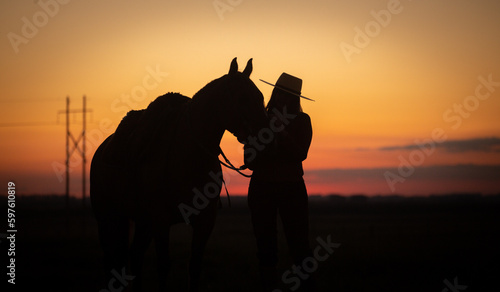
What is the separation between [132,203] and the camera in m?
6.35

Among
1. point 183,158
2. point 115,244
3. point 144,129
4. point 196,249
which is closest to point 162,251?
point 196,249

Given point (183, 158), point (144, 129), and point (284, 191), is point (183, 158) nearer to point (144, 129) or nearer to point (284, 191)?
point (144, 129)

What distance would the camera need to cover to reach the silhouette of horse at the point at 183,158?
17.4 feet

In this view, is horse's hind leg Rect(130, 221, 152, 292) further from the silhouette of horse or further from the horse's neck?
the horse's neck

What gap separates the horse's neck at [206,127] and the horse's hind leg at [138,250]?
1.64 metres

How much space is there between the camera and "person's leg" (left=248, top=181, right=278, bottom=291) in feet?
18.7

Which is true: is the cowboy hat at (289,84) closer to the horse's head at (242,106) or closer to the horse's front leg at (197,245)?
the horse's head at (242,106)

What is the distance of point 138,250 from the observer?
6.81m

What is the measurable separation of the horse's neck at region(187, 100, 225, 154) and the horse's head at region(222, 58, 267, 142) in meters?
0.16

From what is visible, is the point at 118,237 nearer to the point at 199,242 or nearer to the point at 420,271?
the point at 199,242

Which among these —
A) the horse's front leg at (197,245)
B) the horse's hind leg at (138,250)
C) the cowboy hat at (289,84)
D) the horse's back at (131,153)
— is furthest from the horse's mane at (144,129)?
the cowboy hat at (289,84)

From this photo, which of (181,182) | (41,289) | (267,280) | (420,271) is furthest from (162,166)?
(420,271)

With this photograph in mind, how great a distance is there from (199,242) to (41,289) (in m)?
4.14

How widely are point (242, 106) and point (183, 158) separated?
873mm
